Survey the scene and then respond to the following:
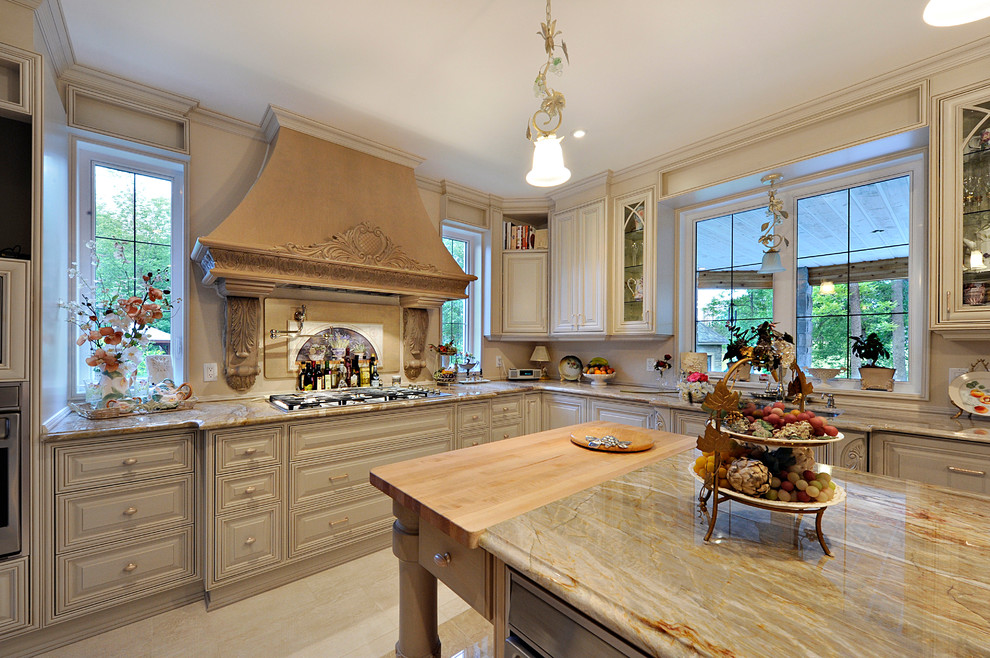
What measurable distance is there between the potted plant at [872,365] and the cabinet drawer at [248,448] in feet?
11.4

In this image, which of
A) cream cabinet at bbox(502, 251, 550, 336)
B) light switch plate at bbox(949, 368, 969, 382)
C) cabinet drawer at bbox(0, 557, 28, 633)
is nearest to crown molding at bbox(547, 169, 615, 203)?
cream cabinet at bbox(502, 251, 550, 336)

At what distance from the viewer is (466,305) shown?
423 cm

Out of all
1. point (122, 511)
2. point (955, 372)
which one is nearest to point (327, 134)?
point (122, 511)

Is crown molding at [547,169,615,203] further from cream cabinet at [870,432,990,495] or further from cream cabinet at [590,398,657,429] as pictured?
cream cabinet at [870,432,990,495]

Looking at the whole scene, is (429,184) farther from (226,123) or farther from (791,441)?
(791,441)

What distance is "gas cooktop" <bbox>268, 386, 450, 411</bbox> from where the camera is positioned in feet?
8.09

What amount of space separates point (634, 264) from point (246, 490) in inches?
123

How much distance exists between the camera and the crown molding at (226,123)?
103 inches

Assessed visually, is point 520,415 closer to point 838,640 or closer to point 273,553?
point 273,553

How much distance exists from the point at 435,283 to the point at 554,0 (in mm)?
1891

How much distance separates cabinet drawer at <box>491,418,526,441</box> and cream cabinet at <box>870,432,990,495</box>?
7.33 ft

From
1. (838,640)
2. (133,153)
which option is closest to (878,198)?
(838,640)

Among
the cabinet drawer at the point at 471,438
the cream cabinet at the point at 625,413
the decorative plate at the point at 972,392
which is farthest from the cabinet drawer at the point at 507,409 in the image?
the decorative plate at the point at 972,392

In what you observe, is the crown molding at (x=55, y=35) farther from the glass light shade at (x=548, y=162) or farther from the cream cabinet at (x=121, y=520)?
the glass light shade at (x=548, y=162)
